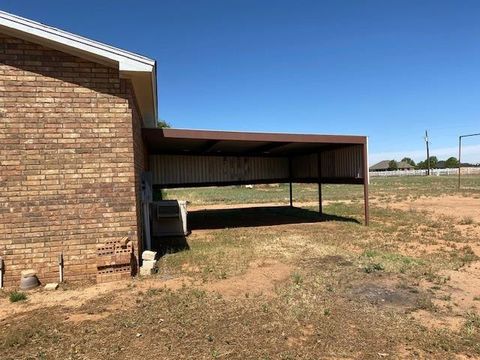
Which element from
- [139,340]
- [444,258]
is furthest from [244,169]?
[139,340]

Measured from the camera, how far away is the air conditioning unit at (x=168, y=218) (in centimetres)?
1088

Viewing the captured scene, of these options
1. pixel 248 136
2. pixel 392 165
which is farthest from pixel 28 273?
pixel 392 165

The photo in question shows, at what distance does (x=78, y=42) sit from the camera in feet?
19.8

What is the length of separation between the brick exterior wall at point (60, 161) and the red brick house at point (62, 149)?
1 cm

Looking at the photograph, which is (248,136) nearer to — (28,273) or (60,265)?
(60,265)

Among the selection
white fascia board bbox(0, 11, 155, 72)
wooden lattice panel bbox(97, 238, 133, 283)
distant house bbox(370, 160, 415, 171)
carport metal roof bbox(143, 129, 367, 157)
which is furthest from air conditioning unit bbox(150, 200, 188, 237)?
distant house bbox(370, 160, 415, 171)

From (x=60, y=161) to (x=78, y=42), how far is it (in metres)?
1.96

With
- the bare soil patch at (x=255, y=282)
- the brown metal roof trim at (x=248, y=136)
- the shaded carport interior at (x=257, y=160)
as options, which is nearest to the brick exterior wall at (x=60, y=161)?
the bare soil patch at (x=255, y=282)

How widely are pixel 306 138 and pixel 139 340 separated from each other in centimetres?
843

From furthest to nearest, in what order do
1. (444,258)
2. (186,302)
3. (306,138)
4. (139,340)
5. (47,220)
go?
(306,138) → (444,258) → (47,220) → (186,302) → (139,340)

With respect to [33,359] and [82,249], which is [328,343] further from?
[82,249]

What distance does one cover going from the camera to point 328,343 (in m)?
3.77

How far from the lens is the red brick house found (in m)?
5.98

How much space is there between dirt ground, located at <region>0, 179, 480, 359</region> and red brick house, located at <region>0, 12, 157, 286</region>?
806 mm
